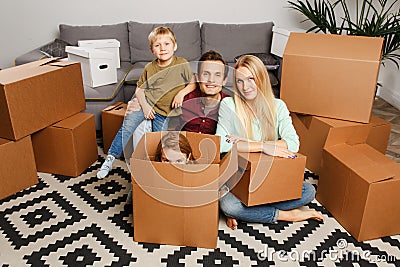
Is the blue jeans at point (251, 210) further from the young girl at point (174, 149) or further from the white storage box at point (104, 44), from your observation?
the white storage box at point (104, 44)

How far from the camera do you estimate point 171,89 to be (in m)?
2.30

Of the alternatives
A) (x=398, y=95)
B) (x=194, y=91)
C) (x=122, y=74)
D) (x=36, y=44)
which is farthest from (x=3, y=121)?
(x=398, y=95)

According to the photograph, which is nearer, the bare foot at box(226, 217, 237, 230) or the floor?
the floor

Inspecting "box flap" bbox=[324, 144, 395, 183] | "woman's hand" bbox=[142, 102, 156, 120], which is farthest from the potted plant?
"woman's hand" bbox=[142, 102, 156, 120]

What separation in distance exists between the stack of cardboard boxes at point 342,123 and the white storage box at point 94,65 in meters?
1.33

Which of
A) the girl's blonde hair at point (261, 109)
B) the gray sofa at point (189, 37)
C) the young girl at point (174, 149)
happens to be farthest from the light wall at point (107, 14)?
the young girl at point (174, 149)

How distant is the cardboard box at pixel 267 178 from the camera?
1.81 meters

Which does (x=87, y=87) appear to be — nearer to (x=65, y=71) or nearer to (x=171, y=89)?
(x=65, y=71)

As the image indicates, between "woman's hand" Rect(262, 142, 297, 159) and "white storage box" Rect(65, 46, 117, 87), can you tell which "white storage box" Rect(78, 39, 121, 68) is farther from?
"woman's hand" Rect(262, 142, 297, 159)

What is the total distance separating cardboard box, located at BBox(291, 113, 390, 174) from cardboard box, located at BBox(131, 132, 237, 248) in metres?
0.67

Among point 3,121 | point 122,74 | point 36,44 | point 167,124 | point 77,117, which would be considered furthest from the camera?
point 36,44

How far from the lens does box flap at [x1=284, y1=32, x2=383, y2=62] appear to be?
2.17 meters

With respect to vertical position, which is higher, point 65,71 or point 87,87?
point 65,71

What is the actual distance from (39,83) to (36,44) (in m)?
1.71
